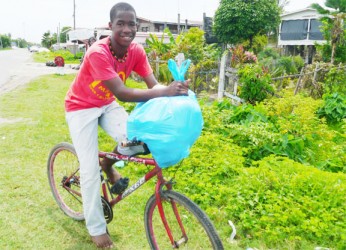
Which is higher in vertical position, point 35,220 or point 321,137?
point 321,137

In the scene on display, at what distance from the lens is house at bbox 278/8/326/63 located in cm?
3084

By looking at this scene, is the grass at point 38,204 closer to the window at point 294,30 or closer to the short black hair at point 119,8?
the short black hair at point 119,8

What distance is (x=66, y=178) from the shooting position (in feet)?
11.8

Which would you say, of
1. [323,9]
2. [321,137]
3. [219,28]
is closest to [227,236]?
[321,137]

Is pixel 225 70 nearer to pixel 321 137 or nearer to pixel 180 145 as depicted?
pixel 321 137

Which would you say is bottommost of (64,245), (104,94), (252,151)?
(64,245)

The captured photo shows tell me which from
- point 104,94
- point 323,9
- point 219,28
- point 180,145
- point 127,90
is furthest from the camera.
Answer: point 219,28

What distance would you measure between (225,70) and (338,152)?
16.7ft

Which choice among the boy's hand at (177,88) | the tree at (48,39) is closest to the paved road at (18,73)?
the boy's hand at (177,88)

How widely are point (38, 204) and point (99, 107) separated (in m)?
1.63

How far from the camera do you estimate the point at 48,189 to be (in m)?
4.17

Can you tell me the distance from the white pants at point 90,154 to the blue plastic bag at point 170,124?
64 centimetres

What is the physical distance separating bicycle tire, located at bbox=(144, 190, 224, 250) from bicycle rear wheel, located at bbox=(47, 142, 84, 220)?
0.98 meters

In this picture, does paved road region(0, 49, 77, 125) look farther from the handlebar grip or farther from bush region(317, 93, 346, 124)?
bush region(317, 93, 346, 124)
